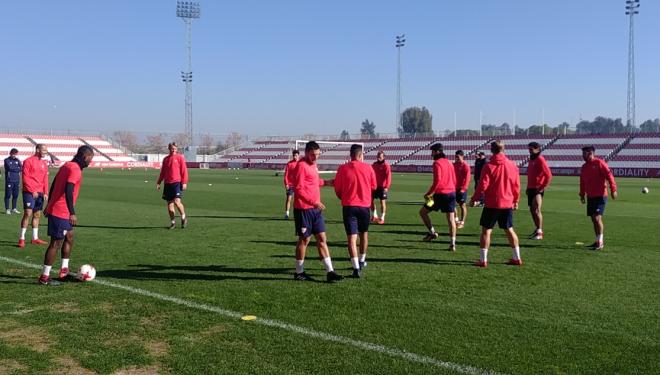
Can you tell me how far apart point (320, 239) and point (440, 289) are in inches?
70.9

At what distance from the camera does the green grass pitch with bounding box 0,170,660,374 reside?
5090mm

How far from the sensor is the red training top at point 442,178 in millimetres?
11180

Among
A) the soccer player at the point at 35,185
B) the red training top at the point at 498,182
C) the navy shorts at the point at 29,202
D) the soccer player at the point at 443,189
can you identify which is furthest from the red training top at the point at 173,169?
the red training top at the point at 498,182

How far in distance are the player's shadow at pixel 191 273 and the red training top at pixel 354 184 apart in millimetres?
1500

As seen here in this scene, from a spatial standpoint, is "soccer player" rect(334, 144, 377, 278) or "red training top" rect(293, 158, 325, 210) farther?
"soccer player" rect(334, 144, 377, 278)

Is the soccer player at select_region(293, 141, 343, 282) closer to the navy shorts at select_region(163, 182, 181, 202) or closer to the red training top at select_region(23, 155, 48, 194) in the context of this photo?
the navy shorts at select_region(163, 182, 181, 202)

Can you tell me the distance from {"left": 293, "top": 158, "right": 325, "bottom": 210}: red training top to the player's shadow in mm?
1201

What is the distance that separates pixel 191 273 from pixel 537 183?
26.6ft

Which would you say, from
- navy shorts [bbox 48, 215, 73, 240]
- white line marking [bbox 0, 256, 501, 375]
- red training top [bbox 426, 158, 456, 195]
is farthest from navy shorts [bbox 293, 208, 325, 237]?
red training top [bbox 426, 158, 456, 195]

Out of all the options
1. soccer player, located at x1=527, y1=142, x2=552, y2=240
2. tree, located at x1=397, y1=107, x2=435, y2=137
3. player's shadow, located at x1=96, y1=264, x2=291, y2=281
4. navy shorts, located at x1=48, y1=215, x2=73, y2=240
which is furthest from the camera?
tree, located at x1=397, y1=107, x2=435, y2=137

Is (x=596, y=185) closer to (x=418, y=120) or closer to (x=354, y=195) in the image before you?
(x=354, y=195)

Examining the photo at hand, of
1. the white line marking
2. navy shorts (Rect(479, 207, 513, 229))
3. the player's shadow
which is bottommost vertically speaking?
the white line marking

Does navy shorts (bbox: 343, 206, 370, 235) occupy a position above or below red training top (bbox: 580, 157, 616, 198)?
below

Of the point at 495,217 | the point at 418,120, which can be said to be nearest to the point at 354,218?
the point at 495,217
